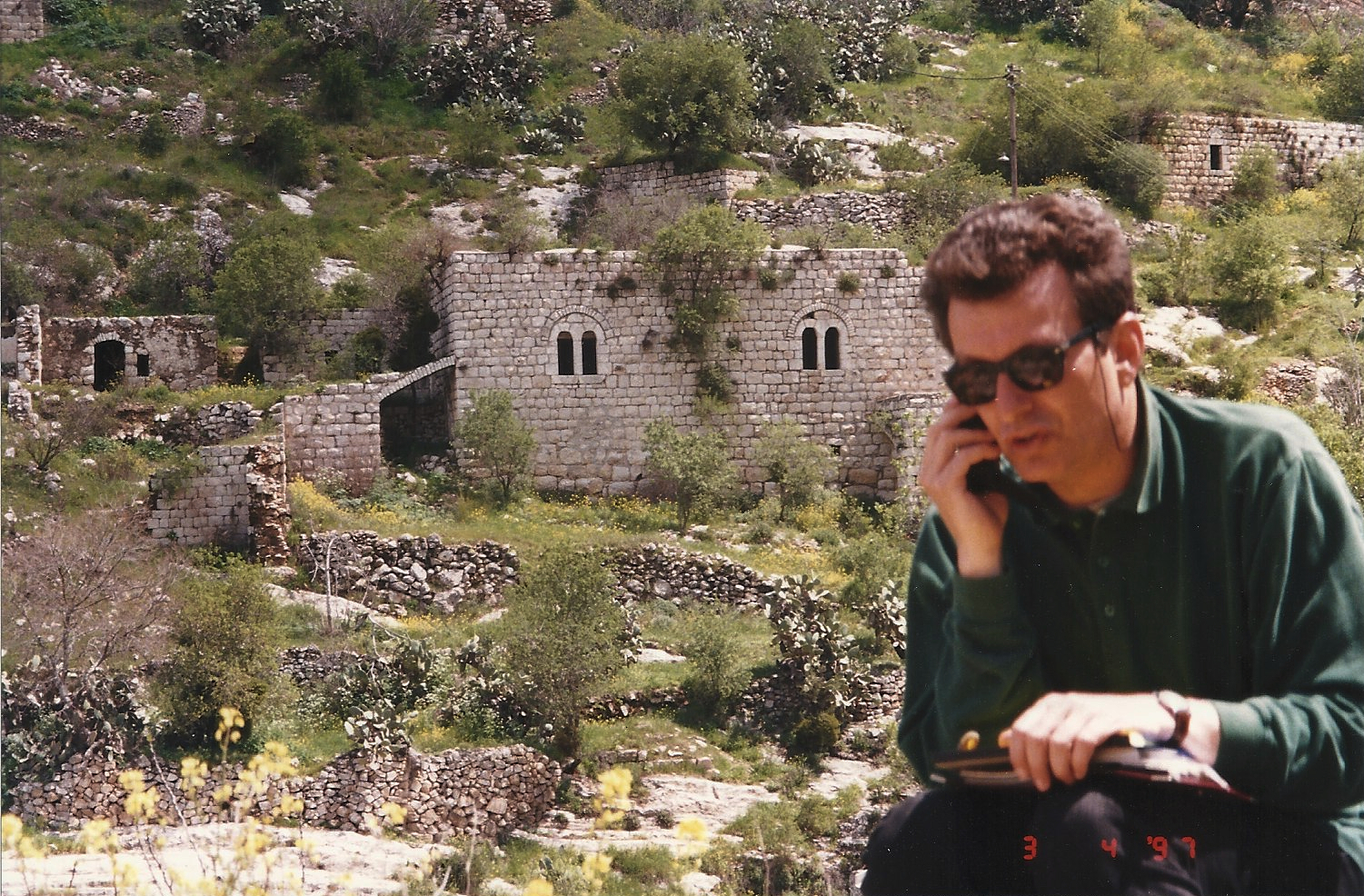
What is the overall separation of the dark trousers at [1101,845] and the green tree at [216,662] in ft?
47.6

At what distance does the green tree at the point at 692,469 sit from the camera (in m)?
24.8

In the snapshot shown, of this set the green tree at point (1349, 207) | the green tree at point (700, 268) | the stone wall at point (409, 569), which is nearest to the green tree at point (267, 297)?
the green tree at point (700, 268)

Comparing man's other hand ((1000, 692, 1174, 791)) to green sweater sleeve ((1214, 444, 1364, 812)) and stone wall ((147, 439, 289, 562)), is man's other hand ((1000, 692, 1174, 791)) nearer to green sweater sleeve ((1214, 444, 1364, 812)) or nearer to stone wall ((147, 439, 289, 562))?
green sweater sleeve ((1214, 444, 1364, 812))

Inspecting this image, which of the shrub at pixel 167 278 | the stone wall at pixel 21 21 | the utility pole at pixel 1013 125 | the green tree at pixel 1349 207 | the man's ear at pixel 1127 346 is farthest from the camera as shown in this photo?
the stone wall at pixel 21 21

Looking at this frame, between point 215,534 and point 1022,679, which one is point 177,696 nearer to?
Answer: point 215,534

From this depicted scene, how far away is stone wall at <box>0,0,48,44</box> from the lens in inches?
1640

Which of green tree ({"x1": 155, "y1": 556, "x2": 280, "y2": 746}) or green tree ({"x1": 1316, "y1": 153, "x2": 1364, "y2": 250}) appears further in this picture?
green tree ({"x1": 1316, "y1": 153, "x2": 1364, "y2": 250})

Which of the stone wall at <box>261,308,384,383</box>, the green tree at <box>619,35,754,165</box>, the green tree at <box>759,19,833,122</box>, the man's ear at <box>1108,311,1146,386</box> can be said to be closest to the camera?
the man's ear at <box>1108,311,1146,386</box>

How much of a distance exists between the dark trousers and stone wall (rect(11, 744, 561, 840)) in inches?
511

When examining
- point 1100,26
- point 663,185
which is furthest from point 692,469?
point 1100,26

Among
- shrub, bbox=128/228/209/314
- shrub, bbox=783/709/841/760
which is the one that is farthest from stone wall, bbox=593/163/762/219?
shrub, bbox=783/709/841/760

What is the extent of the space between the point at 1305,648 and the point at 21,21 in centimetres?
4362

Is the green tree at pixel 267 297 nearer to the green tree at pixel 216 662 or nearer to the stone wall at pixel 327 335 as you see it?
the stone wall at pixel 327 335

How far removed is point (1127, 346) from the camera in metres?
3.10
